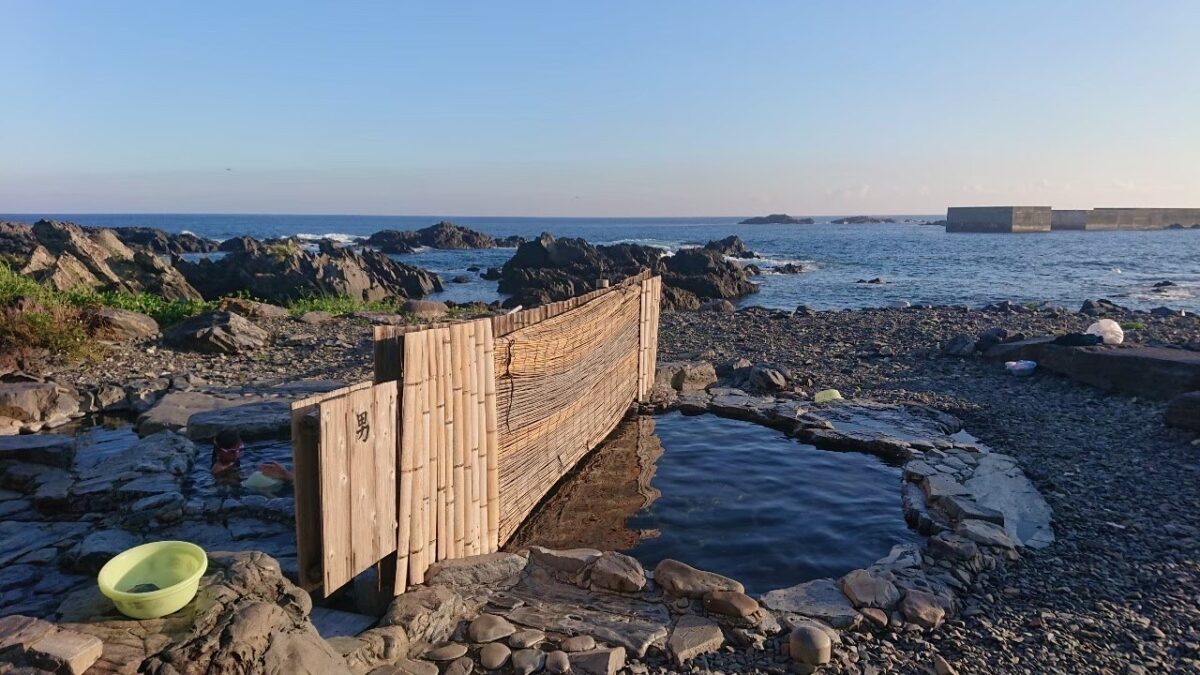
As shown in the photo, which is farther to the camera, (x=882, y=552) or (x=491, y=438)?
(x=882, y=552)

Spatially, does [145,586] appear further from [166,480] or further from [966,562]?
[966,562]

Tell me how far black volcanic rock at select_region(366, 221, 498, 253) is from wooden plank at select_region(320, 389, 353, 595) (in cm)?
7262

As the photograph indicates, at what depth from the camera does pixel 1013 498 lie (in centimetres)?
700

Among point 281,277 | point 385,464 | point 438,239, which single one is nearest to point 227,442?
point 385,464

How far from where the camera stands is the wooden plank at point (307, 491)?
402 centimetres

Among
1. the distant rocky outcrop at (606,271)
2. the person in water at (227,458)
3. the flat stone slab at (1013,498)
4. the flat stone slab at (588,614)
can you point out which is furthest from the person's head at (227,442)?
the distant rocky outcrop at (606,271)

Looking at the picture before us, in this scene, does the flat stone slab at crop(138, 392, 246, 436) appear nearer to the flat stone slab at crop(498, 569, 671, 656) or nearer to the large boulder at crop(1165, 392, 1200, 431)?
the flat stone slab at crop(498, 569, 671, 656)

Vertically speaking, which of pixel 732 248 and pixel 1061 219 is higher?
pixel 1061 219

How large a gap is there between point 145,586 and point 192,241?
70.9 metres

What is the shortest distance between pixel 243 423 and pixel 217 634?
5519 mm

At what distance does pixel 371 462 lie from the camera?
4410 millimetres

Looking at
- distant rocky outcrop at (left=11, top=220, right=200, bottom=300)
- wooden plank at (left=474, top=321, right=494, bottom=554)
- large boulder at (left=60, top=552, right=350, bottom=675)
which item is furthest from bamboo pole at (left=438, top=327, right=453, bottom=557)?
distant rocky outcrop at (left=11, top=220, right=200, bottom=300)

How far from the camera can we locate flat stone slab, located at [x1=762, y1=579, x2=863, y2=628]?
480cm

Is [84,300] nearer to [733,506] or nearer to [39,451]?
[39,451]
